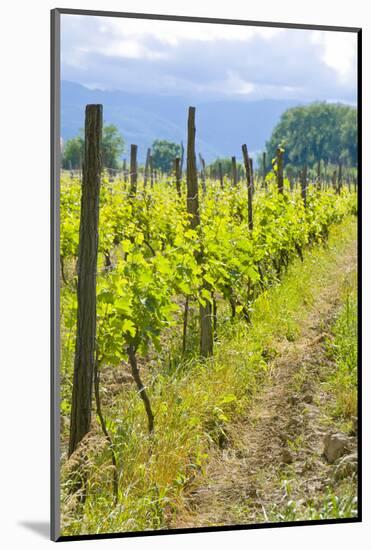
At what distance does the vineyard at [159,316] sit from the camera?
4766mm

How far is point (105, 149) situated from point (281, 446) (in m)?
1.61

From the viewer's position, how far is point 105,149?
4.85m

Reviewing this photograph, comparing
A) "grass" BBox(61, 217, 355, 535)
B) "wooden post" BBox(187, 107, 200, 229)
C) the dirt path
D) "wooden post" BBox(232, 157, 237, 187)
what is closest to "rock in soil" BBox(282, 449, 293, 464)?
the dirt path

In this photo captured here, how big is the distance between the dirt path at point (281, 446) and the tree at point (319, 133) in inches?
18.6

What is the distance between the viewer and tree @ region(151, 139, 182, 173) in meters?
5.06

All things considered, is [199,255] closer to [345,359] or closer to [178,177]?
[178,177]

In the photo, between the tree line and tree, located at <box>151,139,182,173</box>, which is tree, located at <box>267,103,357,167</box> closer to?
the tree line

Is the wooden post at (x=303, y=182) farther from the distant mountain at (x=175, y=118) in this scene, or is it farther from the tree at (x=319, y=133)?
the distant mountain at (x=175, y=118)

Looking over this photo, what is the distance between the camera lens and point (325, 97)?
534cm

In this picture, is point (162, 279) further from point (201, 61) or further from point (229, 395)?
point (201, 61)

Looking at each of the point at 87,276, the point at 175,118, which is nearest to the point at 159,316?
the point at 87,276

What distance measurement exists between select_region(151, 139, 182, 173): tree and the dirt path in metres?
1.00

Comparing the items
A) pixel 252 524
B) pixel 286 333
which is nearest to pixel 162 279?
pixel 286 333

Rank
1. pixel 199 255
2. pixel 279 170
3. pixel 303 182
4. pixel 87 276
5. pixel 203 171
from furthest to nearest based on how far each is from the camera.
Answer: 1. pixel 303 182
2. pixel 279 170
3. pixel 199 255
4. pixel 203 171
5. pixel 87 276
